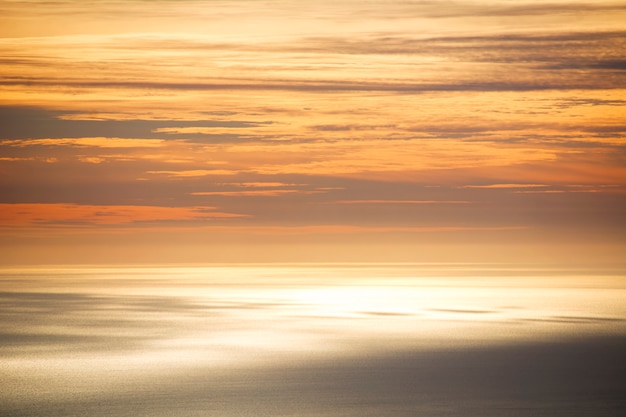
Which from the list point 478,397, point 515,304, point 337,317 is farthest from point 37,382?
point 515,304

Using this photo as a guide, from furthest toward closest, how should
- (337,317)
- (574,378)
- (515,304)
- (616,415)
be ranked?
(515,304) < (337,317) < (574,378) < (616,415)

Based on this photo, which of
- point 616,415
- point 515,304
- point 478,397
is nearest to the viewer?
point 616,415

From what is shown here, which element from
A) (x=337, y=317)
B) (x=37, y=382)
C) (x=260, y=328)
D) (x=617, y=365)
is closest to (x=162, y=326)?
(x=260, y=328)

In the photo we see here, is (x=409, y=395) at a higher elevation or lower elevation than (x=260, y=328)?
lower

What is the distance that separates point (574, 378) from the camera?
1374 inches

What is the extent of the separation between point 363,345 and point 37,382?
1715 cm

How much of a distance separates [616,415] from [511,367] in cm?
1136

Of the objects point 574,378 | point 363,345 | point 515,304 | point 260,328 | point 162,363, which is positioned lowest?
point 574,378

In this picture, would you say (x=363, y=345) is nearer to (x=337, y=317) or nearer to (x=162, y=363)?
(x=162, y=363)

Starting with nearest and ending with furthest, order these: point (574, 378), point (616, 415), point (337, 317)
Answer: point (616, 415)
point (574, 378)
point (337, 317)

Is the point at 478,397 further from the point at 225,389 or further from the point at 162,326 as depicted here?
the point at 162,326

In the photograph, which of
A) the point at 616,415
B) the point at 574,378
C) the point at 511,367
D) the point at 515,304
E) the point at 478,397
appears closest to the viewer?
the point at 616,415

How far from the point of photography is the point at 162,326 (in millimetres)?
59188

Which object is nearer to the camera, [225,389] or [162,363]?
[225,389]
